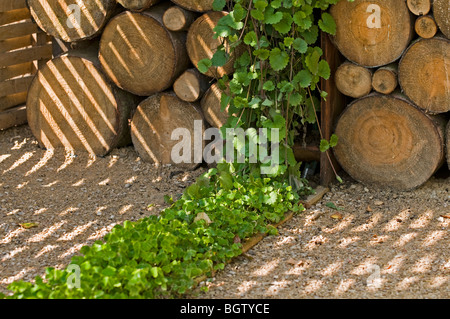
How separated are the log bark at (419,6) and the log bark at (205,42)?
1074 mm

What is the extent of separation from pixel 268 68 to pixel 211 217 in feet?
3.20

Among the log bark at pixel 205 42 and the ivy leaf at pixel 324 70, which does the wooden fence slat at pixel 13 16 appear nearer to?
the log bark at pixel 205 42

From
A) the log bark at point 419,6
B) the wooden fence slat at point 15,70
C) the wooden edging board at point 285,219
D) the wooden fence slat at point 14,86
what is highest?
the log bark at point 419,6

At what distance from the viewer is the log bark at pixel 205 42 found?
423 centimetres

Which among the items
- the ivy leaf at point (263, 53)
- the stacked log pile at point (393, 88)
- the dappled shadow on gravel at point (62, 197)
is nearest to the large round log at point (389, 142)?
the stacked log pile at point (393, 88)

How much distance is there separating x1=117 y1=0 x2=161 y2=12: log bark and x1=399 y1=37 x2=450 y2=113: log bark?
1.58m

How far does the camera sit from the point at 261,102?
4.04m

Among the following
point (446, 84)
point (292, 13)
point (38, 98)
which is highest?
point (292, 13)

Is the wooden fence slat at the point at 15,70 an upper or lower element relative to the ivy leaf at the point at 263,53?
lower

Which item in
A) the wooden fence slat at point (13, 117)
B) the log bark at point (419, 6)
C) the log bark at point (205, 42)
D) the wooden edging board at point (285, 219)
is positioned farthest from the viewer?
the wooden fence slat at point (13, 117)

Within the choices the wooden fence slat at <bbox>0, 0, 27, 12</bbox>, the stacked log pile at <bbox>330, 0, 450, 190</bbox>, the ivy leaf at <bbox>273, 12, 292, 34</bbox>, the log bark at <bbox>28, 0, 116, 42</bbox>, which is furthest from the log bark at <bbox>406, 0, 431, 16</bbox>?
the wooden fence slat at <bbox>0, 0, 27, 12</bbox>

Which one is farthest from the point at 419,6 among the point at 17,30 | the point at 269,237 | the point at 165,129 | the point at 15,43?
the point at 15,43
